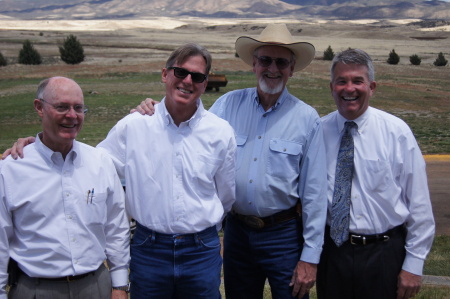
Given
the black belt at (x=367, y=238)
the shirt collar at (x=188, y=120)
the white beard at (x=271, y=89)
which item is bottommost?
the black belt at (x=367, y=238)

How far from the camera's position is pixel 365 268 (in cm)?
368

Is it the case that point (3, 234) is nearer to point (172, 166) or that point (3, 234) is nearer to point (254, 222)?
point (172, 166)

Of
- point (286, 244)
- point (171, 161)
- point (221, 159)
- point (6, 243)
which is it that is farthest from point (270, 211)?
point (6, 243)

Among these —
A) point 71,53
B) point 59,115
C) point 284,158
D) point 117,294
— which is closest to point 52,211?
point 59,115

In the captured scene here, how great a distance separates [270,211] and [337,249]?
457mm

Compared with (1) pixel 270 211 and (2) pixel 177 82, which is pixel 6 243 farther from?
(1) pixel 270 211

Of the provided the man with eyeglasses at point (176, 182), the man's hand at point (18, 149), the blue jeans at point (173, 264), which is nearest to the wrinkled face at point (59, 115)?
the man's hand at point (18, 149)

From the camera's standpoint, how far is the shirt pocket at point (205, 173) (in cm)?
342

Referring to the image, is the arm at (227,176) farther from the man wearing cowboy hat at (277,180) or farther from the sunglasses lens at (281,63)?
the sunglasses lens at (281,63)

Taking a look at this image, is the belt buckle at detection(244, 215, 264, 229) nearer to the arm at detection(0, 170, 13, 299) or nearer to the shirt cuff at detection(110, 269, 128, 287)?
the shirt cuff at detection(110, 269, 128, 287)

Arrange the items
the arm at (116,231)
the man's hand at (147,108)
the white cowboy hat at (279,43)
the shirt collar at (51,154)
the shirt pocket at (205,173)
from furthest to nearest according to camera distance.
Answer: the white cowboy hat at (279,43) → the man's hand at (147,108) → the shirt pocket at (205,173) → the arm at (116,231) → the shirt collar at (51,154)

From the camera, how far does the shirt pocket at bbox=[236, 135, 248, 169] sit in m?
3.77

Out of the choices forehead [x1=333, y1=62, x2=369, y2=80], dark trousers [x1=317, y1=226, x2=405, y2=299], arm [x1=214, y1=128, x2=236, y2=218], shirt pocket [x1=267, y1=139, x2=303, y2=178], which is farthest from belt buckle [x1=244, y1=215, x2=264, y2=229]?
forehead [x1=333, y1=62, x2=369, y2=80]

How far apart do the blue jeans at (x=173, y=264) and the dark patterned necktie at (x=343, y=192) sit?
72cm
